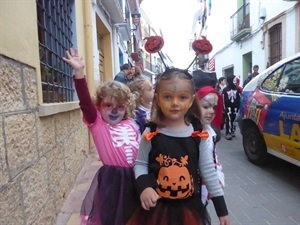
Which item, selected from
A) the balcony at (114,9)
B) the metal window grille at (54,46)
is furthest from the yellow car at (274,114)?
the balcony at (114,9)

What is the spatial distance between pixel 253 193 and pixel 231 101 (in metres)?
3.78

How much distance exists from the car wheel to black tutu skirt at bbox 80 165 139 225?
3.11 meters

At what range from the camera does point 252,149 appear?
486 cm

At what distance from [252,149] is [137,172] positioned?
362cm

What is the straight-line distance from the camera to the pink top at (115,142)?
2.01m

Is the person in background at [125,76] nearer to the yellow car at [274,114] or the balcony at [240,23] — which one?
the yellow car at [274,114]

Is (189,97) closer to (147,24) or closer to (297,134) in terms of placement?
(297,134)

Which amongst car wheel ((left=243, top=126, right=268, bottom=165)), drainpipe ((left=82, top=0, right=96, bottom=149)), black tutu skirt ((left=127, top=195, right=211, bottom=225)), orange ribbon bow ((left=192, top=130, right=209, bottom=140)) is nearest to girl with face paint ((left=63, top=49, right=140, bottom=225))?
black tutu skirt ((left=127, top=195, right=211, bottom=225))

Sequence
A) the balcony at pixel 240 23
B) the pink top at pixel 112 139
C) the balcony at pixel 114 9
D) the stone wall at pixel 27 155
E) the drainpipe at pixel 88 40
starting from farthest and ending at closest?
1. the balcony at pixel 240 23
2. the balcony at pixel 114 9
3. the drainpipe at pixel 88 40
4. the pink top at pixel 112 139
5. the stone wall at pixel 27 155

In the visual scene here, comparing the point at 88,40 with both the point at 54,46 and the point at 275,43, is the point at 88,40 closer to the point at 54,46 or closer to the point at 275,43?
the point at 54,46

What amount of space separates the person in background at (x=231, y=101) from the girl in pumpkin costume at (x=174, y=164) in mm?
5703

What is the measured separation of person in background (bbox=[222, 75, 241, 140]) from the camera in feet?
23.4

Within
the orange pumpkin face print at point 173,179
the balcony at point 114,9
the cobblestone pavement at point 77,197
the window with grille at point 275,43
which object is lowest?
the cobblestone pavement at point 77,197

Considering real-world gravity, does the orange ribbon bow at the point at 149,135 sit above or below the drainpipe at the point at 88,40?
below
